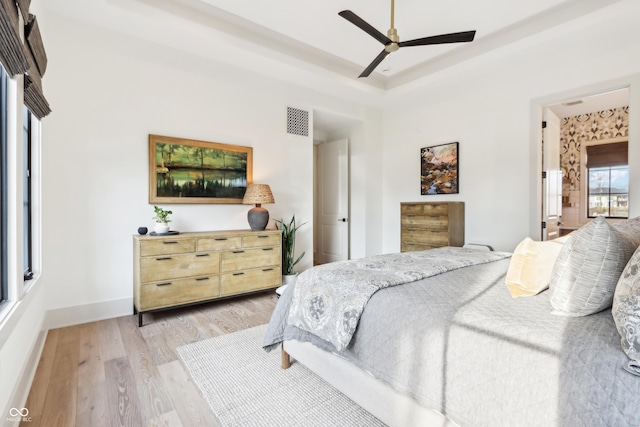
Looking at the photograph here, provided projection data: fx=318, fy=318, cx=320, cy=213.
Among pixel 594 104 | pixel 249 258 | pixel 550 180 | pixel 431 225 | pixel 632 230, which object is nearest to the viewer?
pixel 632 230

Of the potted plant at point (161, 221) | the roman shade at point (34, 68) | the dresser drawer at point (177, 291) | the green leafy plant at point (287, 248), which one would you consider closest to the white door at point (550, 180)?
the green leafy plant at point (287, 248)

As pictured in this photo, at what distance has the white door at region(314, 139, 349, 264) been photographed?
543 cm

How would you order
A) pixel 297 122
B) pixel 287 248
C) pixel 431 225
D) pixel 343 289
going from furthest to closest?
pixel 297 122 < pixel 431 225 < pixel 287 248 < pixel 343 289

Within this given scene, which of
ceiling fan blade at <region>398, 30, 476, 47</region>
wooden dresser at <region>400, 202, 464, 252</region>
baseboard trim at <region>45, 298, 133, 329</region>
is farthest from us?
wooden dresser at <region>400, 202, 464, 252</region>

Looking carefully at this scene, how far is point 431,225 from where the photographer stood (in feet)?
13.9

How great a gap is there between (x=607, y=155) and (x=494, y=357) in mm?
6056

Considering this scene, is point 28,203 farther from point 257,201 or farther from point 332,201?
point 332,201

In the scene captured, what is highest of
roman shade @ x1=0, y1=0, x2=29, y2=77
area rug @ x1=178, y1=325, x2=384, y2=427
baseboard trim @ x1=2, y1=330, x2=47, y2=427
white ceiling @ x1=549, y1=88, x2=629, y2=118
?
white ceiling @ x1=549, y1=88, x2=629, y2=118

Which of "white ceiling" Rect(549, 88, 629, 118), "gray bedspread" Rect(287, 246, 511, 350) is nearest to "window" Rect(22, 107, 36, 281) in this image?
"gray bedspread" Rect(287, 246, 511, 350)

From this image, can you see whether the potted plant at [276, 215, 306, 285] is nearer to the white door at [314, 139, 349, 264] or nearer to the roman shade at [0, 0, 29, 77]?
the white door at [314, 139, 349, 264]

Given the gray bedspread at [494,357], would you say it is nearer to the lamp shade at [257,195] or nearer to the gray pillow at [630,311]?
the gray pillow at [630,311]

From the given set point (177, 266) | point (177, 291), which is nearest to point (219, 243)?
point (177, 266)

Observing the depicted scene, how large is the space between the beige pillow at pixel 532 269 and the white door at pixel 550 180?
2.69 metres

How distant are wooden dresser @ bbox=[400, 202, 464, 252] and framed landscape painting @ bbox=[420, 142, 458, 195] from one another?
0.40m
